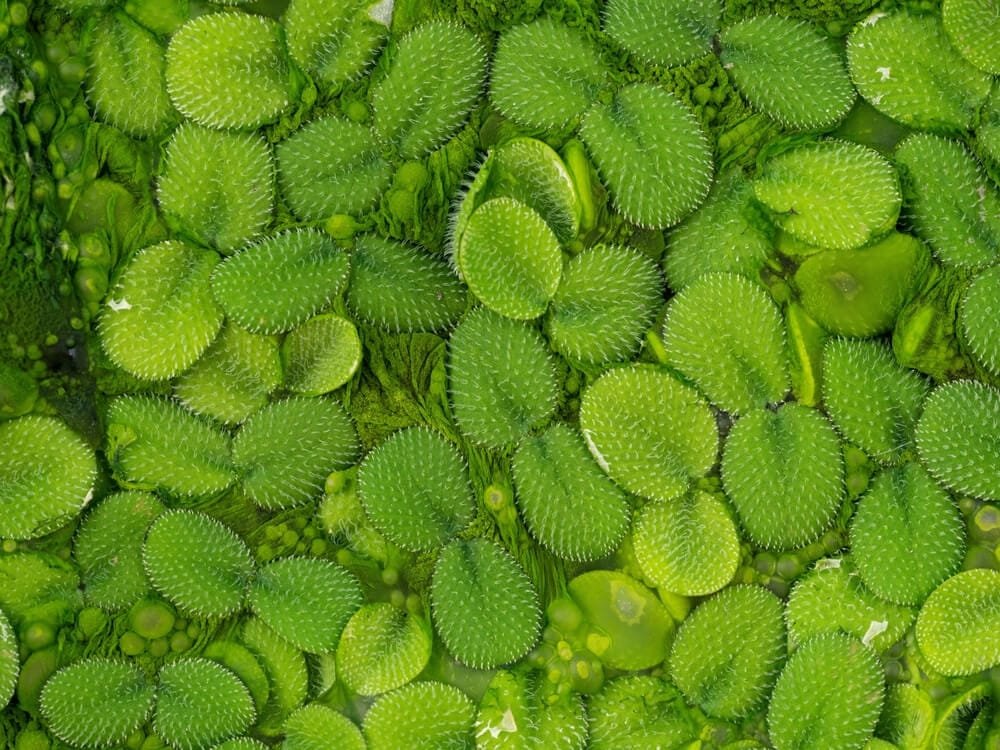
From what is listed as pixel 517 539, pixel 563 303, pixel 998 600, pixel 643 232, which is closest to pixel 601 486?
pixel 517 539

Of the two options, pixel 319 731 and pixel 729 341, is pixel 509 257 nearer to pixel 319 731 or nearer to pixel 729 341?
pixel 729 341

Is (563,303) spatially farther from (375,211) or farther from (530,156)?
(375,211)

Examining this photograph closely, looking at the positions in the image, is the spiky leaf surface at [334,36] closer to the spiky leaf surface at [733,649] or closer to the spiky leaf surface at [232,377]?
the spiky leaf surface at [232,377]

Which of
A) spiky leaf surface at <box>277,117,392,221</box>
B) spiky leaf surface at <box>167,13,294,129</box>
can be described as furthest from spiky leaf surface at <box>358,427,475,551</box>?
spiky leaf surface at <box>167,13,294,129</box>

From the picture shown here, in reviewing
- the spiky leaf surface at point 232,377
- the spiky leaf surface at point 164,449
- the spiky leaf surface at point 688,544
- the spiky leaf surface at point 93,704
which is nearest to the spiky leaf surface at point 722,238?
the spiky leaf surface at point 688,544

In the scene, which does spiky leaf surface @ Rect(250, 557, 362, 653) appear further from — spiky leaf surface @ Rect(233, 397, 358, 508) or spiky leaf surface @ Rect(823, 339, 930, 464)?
spiky leaf surface @ Rect(823, 339, 930, 464)

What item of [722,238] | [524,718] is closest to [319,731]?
[524,718]
